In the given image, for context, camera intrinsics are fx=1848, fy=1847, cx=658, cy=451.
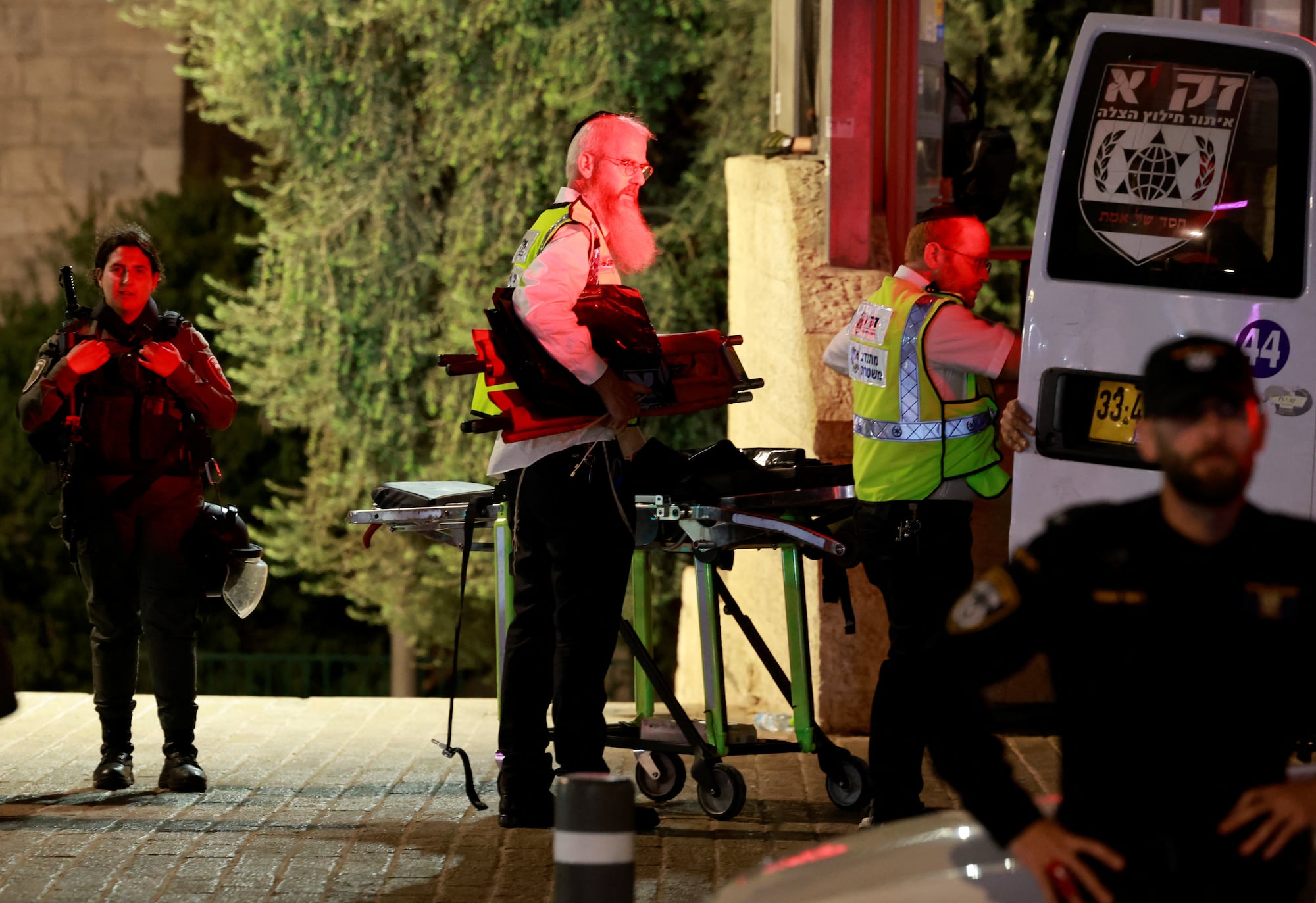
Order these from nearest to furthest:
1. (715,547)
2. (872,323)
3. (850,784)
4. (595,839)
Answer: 1. (595,839)
2. (872,323)
3. (715,547)
4. (850,784)

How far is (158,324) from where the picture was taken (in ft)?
20.9

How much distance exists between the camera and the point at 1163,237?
5.64 m

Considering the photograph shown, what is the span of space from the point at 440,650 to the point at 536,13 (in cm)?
609

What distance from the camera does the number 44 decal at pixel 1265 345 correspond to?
18.1ft

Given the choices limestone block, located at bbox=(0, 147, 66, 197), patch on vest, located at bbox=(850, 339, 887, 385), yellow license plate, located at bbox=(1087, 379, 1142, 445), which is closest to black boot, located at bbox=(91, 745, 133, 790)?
patch on vest, located at bbox=(850, 339, 887, 385)

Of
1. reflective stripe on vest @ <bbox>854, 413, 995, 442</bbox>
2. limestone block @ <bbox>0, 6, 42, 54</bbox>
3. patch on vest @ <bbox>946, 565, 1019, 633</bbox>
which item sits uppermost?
limestone block @ <bbox>0, 6, 42, 54</bbox>

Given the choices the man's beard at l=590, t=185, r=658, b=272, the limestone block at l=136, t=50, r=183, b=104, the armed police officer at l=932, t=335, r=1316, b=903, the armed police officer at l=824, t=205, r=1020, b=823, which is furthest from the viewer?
the limestone block at l=136, t=50, r=183, b=104

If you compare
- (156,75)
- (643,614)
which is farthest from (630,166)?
(156,75)

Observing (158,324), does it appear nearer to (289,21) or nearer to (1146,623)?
(1146,623)

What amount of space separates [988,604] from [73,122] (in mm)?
17434

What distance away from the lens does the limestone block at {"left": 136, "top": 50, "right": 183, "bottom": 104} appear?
18594 mm

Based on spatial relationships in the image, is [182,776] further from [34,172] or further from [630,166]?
[34,172]

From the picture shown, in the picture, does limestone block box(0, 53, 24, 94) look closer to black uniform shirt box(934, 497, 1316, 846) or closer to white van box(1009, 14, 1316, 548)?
white van box(1009, 14, 1316, 548)

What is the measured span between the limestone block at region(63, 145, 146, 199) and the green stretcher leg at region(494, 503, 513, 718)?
1344 centimetres
